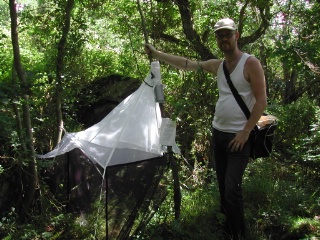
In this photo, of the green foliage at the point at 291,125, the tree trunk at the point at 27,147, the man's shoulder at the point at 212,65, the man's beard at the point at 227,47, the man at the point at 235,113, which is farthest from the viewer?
the green foliage at the point at 291,125

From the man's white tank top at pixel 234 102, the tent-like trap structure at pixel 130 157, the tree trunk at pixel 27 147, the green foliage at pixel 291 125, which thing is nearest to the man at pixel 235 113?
the man's white tank top at pixel 234 102

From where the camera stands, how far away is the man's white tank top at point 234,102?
2.28 m

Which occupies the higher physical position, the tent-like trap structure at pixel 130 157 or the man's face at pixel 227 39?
the man's face at pixel 227 39

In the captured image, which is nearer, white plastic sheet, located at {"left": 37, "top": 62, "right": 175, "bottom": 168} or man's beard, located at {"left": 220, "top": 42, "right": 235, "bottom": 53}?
man's beard, located at {"left": 220, "top": 42, "right": 235, "bottom": 53}

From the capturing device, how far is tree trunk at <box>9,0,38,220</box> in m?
2.96

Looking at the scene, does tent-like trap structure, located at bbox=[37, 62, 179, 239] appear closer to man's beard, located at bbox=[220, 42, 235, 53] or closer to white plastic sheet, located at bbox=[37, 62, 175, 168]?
white plastic sheet, located at bbox=[37, 62, 175, 168]

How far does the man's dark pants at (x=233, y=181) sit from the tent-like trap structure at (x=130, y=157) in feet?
1.32

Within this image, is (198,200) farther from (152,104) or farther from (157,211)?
(152,104)

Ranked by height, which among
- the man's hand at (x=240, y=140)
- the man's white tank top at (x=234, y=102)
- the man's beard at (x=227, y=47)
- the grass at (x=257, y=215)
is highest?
the man's beard at (x=227, y=47)

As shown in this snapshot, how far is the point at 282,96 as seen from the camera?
8664 millimetres

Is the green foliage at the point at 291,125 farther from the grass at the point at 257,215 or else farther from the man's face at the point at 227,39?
the man's face at the point at 227,39

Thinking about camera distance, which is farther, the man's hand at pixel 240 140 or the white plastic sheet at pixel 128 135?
the white plastic sheet at pixel 128 135

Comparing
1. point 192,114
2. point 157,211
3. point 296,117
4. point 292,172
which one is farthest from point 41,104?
point 296,117

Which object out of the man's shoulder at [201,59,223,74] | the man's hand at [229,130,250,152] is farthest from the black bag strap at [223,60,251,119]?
the man's shoulder at [201,59,223,74]
